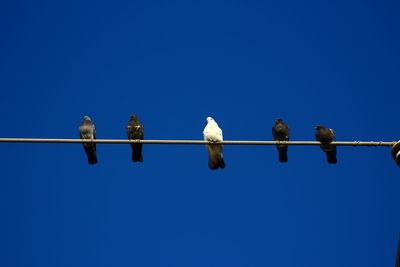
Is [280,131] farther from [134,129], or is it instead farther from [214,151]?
[134,129]

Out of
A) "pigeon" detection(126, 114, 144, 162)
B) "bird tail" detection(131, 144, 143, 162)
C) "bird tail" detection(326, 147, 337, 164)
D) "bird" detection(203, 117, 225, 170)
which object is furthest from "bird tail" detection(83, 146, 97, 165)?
"bird tail" detection(326, 147, 337, 164)

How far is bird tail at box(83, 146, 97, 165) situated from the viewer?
431 inches

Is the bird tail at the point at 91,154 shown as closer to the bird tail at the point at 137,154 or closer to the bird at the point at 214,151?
the bird tail at the point at 137,154

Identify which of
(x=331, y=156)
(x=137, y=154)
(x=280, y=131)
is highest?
(x=280, y=131)

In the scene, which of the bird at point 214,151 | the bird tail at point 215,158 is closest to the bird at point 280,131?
the bird at point 214,151

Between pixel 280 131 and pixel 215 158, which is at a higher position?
pixel 280 131

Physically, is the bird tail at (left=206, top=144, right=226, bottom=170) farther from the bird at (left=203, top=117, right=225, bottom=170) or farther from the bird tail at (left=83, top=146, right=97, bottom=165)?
the bird tail at (left=83, top=146, right=97, bottom=165)

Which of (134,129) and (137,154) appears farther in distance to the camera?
(134,129)

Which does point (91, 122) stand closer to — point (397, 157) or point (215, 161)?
point (215, 161)

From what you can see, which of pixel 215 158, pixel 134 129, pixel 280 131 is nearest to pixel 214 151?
pixel 215 158

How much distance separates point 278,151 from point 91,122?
3.61m

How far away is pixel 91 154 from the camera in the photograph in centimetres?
1099

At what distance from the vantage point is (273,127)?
1233cm

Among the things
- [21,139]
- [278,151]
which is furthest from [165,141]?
[278,151]
